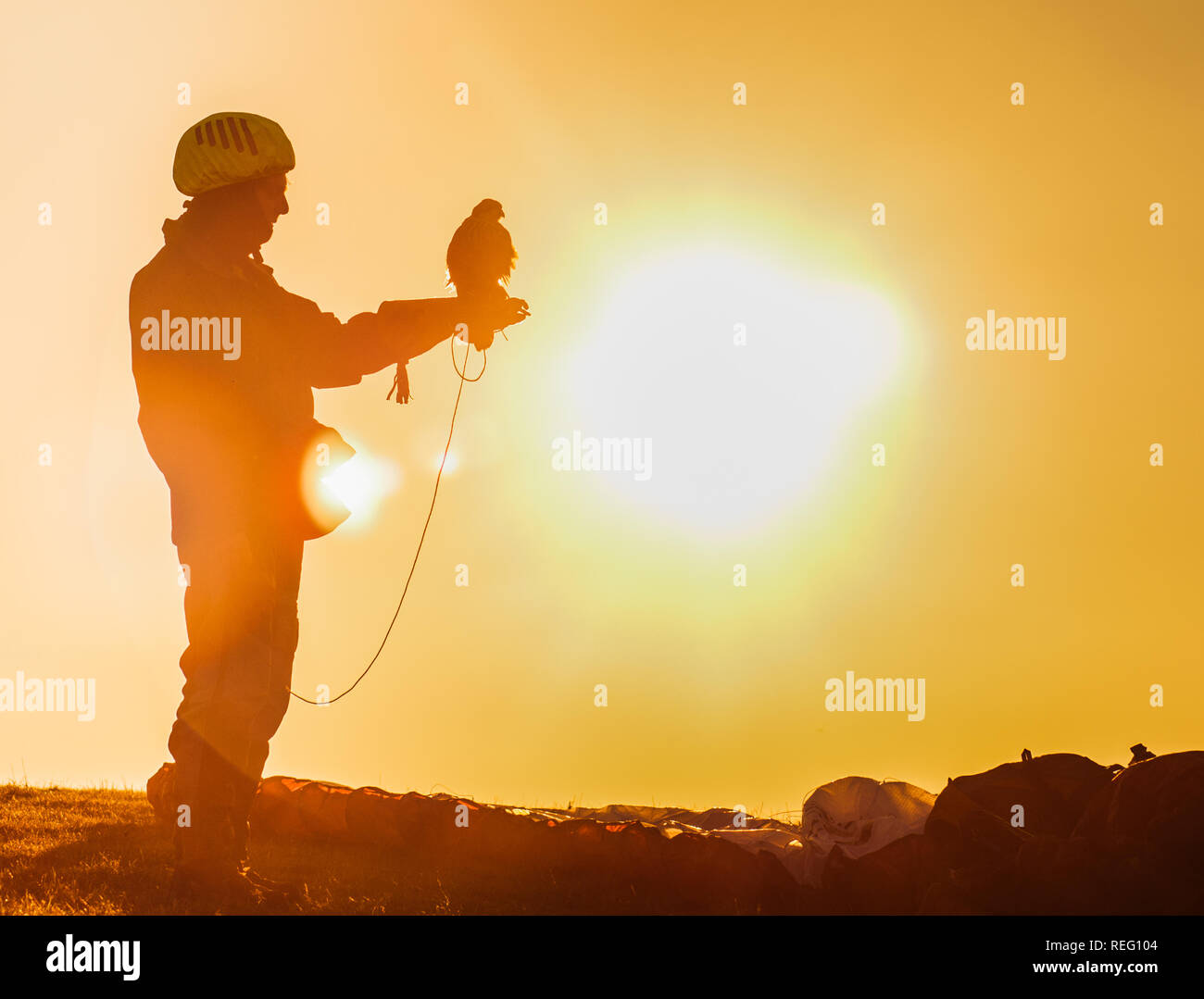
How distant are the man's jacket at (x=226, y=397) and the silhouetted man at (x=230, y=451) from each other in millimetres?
10

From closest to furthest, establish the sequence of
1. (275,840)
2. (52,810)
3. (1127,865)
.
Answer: (1127,865)
(275,840)
(52,810)

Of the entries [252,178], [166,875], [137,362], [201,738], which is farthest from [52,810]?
Answer: [252,178]

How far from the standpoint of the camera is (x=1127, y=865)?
7.70 m

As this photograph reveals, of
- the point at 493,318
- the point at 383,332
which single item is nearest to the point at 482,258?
the point at 493,318

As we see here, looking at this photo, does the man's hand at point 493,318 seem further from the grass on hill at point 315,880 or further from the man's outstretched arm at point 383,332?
the grass on hill at point 315,880

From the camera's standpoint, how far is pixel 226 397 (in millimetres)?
8781

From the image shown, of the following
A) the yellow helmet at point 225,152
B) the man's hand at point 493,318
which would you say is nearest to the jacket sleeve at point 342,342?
the man's hand at point 493,318

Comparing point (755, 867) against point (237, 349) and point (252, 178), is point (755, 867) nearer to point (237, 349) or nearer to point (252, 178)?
point (237, 349)

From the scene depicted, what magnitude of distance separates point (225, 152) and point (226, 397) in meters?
1.62

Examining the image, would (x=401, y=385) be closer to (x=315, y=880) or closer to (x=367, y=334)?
(x=367, y=334)

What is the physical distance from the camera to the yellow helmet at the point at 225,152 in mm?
8695

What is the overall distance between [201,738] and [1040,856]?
523 centimetres

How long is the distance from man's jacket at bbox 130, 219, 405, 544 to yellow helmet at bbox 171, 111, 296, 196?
1.29ft

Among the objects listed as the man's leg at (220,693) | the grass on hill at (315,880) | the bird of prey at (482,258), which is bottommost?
the grass on hill at (315,880)
